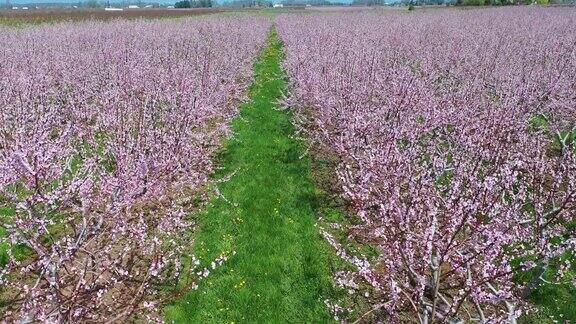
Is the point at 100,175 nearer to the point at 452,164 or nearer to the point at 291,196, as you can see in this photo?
the point at 291,196

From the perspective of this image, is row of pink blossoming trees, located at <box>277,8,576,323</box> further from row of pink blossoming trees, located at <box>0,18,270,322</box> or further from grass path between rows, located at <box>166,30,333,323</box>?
row of pink blossoming trees, located at <box>0,18,270,322</box>

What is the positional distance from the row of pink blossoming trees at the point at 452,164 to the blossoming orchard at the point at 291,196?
0.26 feet

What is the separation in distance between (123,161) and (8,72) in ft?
37.3

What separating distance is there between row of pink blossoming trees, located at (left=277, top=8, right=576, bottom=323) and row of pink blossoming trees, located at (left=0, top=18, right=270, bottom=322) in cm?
317

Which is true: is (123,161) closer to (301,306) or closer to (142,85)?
(301,306)

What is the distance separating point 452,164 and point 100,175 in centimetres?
747

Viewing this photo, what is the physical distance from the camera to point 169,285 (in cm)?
776

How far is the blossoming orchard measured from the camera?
6195 millimetres

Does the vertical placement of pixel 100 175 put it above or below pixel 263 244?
above

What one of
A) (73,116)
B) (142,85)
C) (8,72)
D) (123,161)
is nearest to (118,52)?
(8,72)

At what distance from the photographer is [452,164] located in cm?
1016

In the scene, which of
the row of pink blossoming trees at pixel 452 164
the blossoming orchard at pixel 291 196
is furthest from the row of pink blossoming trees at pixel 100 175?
the row of pink blossoming trees at pixel 452 164

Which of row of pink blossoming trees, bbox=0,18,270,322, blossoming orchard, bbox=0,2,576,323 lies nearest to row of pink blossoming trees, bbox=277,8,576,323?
blossoming orchard, bbox=0,2,576,323

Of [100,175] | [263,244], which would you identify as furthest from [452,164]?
[100,175]
